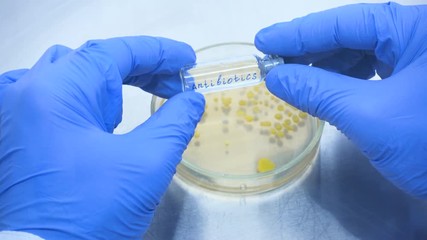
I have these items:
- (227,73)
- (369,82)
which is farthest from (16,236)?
(369,82)

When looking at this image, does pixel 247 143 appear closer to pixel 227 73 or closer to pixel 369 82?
pixel 227 73

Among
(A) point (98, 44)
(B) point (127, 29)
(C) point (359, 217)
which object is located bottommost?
(C) point (359, 217)

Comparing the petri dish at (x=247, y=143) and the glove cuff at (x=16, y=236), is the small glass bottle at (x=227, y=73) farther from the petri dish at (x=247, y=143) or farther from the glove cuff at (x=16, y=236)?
the glove cuff at (x=16, y=236)

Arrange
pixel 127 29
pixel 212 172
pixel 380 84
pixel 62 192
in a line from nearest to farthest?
pixel 62 192
pixel 380 84
pixel 212 172
pixel 127 29

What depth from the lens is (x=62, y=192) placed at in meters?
0.71

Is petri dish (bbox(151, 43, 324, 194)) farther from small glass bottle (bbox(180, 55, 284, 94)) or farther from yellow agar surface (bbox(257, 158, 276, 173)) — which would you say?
small glass bottle (bbox(180, 55, 284, 94))

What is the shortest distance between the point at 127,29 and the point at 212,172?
0.61 m

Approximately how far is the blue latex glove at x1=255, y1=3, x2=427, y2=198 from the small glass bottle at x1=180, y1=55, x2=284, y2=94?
36mm

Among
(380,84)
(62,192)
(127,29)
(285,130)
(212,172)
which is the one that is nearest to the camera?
(62,192)

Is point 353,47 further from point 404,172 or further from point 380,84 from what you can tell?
point 404,172

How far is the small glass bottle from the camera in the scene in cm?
97

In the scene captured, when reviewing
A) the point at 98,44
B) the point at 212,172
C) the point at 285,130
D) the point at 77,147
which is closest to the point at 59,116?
the point at 77,147

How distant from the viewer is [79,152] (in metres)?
0.74

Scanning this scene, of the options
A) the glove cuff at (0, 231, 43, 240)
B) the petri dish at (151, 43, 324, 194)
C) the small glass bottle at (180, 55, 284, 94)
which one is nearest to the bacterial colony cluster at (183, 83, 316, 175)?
the petri dish at (151, 43, 324, 194)
